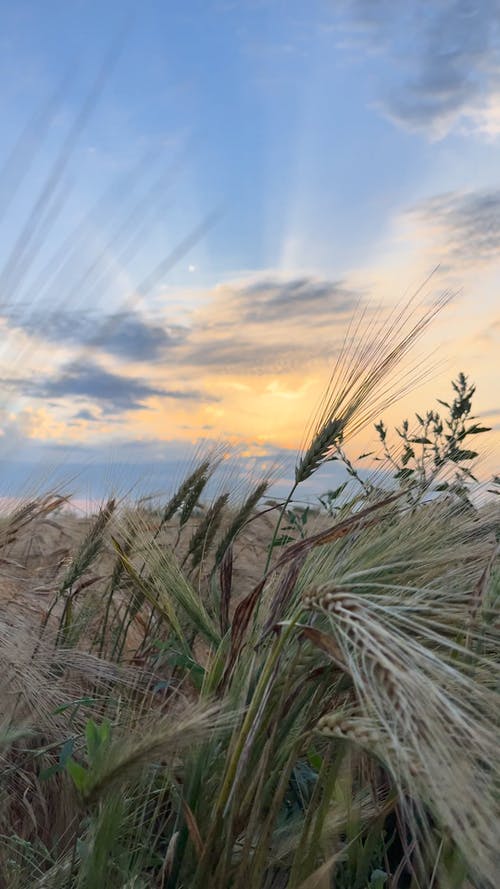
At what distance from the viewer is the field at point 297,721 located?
1.09 m

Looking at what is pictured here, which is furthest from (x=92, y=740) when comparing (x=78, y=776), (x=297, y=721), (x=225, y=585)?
(x=225, y=585)

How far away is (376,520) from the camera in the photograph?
5.31ft

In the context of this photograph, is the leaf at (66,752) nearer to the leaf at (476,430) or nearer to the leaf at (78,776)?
the leaf at (78,776)

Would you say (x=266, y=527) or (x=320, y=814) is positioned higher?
(x=266, y=527)

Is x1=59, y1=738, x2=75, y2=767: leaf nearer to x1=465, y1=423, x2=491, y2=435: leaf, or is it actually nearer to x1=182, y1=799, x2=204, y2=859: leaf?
x1=182, y1=799, x2=204, y2=859: leaf

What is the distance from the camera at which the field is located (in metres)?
1.09

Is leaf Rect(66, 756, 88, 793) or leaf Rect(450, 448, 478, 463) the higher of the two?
leaf Rect(450, 448, 478, 463)

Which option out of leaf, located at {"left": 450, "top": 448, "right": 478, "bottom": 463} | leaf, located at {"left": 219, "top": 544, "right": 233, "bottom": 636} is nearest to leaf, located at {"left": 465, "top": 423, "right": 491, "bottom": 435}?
leaf, located at {"left": 450, "top": 448, "right": 478, "bottom": 463}

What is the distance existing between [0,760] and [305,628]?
3.96 ft

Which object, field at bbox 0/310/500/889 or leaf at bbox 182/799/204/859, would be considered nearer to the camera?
field at bbox 0/310/500/889

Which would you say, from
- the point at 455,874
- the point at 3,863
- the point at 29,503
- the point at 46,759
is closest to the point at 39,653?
the point at 46,759

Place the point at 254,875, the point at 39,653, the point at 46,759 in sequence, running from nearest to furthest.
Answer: the point at 254,875
the point at 46,759
the point at 39,653

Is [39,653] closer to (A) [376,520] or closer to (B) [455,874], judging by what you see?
(A) [376,520]

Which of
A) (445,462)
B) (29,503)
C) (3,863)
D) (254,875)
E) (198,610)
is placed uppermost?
(445,462)
